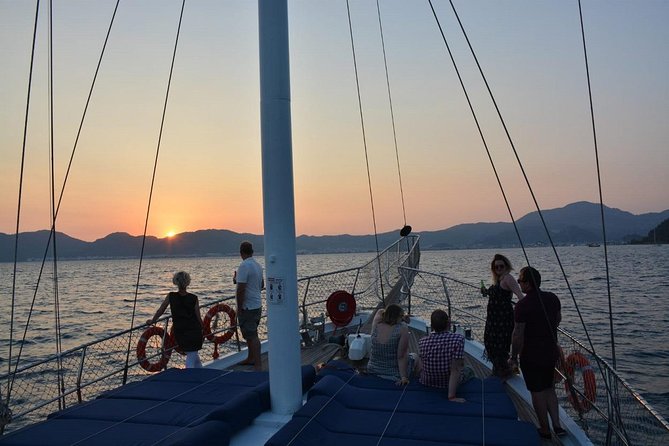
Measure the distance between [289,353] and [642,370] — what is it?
478 inches

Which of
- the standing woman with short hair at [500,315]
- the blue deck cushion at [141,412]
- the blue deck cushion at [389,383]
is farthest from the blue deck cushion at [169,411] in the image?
the standing woman with short hair at [500,315]

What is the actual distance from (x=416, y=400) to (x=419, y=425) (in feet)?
1.90

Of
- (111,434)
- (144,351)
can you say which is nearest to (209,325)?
(144,351)

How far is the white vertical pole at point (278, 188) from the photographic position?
4.16 metres

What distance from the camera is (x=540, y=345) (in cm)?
441

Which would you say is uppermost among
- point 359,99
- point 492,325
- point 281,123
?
point 359,99

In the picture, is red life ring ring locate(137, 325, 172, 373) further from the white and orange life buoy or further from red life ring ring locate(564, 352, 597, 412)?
red life ring ring locate(564, 352, 597, 412)

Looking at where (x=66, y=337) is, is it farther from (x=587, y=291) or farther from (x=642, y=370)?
(x=587, y=291)

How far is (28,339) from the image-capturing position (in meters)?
21.9

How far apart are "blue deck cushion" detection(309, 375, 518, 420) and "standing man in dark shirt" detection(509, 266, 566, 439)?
1.01ft

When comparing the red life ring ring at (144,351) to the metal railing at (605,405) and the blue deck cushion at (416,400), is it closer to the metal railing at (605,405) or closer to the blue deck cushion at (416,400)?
the blue deck cushion at (416,400)

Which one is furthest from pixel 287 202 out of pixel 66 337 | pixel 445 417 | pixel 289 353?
pixel 66 337

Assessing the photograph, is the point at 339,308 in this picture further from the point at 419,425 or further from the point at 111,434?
the point at 111,434

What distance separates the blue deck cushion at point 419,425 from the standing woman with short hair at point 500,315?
191cm
